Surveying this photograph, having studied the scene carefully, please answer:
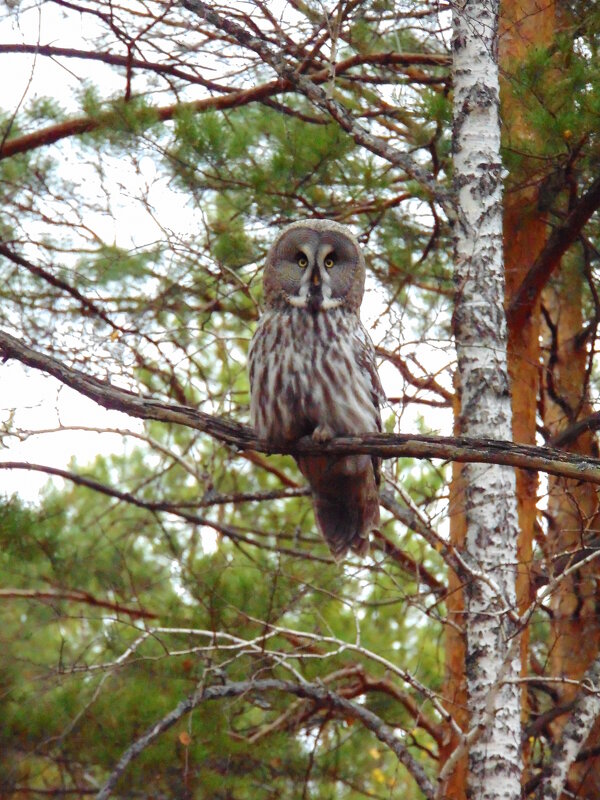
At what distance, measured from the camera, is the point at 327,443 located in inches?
145

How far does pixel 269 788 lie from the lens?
546 cm

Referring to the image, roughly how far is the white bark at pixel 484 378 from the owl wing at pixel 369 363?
12.2 inches

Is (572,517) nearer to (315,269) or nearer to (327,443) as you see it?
(315,269)

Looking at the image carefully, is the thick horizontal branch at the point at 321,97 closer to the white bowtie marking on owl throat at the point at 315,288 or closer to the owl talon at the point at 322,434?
the white bowtie marking on owl throat at the point at 315,288

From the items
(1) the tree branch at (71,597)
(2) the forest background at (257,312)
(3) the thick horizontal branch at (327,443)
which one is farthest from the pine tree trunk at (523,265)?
(1) the tree branch at (71,597)

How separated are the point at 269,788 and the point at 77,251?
2.81 meters

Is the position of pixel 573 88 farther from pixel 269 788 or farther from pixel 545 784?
pixel 269 788

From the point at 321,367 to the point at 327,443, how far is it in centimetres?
32

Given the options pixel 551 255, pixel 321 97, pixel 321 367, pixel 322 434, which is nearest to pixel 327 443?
pixel 322 434

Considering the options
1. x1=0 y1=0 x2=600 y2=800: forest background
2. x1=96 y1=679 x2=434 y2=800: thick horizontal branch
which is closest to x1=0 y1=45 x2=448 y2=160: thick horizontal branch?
x1=0 y1=0 x2=600 y2=800: forest background

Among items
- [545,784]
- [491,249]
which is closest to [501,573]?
[545,784]

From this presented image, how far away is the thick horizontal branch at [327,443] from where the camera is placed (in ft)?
9.45

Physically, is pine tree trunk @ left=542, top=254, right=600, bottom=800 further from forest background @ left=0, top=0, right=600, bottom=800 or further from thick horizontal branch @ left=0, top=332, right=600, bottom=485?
thick horizontal branch @ left=0, top=332, right=600, bottom=485

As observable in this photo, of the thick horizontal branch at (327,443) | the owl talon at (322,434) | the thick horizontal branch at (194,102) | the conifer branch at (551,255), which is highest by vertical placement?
the thick horizontal branch at (194,102)
